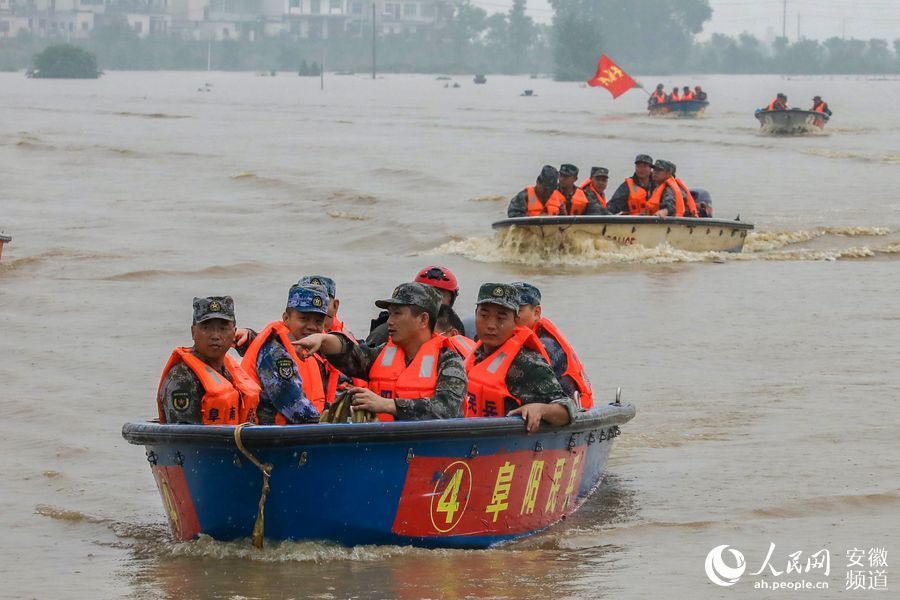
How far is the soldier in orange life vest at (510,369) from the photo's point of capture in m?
8.23

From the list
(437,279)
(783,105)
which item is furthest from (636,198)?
(783,105)

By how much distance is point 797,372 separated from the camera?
48.3 ft

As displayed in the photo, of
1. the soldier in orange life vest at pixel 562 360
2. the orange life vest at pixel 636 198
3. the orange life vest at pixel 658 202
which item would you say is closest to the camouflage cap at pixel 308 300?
the soldier in orange life vest at pixel 562 360

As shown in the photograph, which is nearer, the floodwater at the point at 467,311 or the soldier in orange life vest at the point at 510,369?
the soldier in orange life vest at the point at 510,369

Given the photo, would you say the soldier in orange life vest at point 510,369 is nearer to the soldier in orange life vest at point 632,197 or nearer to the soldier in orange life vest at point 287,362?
the soldier in orange life vest at point 287,362

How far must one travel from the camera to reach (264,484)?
25.6ft

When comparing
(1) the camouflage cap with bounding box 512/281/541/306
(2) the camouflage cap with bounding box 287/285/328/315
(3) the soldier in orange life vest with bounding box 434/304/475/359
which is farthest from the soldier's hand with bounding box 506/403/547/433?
(2) the camouflage cap with bounding box 287/285/328/315

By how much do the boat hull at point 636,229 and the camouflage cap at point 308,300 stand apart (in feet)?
41.1

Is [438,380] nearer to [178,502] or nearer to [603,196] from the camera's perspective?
[178,502]

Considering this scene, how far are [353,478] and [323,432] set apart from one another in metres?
0.37

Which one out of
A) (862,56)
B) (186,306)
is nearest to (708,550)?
(186,306)

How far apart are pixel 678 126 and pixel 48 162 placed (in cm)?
2593

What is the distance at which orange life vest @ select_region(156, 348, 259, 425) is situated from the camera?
25.5 ft

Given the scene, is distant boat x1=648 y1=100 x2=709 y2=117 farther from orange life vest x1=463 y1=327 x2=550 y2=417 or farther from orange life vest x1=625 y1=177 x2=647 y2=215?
orange life vest x1=463 y1=327 x2=550 y2=417
